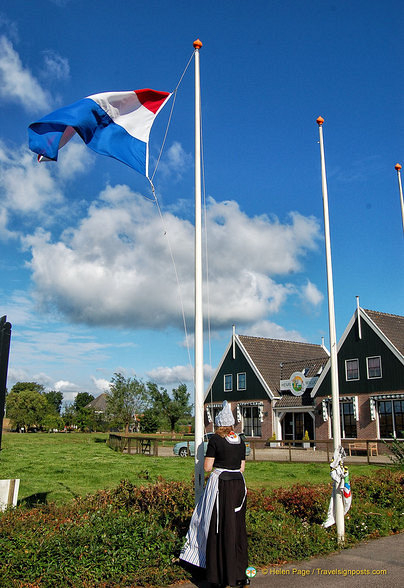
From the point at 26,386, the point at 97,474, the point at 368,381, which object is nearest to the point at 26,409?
the point at 26,386

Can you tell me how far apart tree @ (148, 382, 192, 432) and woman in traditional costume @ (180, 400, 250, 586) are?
2189 inches

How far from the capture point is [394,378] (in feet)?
100

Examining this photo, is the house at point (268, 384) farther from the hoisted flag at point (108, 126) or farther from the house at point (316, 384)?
the hoisted flag at point (108, 126)

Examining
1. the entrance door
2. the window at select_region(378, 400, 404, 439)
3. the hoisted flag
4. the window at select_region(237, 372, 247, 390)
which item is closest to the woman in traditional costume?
the hoisted flag

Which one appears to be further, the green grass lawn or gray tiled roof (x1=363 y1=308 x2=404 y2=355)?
gray tiled roof (x1=363 y1=308 x2=404 y2=355)

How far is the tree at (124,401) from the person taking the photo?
50281 millimetres

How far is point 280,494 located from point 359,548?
7.20 ft

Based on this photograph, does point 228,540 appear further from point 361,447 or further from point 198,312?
point 361,447

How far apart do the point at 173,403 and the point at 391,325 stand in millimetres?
34655

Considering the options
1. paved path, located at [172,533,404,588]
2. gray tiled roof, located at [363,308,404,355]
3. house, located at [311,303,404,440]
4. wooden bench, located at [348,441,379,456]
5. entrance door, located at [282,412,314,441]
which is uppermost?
gray tiled roof, located at [363,308,404,355]

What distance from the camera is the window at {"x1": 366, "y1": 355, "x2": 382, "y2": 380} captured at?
103 feet

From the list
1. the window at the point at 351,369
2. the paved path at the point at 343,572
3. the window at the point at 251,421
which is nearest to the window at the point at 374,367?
the window at the point at 351,369

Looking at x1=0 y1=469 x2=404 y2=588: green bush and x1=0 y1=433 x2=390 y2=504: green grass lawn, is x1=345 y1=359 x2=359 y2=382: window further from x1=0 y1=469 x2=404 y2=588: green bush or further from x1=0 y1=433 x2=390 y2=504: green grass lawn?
x1=0 y1=469 x2=404 y2=588: green bush

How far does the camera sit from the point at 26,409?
82.3 meters
